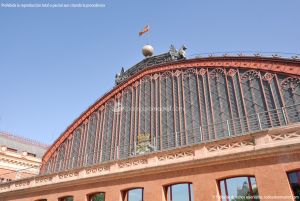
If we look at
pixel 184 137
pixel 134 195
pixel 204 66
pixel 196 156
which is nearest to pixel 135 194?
pixel 134 195

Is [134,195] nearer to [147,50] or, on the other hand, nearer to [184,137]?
[184,137]

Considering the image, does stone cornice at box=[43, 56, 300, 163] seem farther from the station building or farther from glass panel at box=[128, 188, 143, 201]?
glass panel at box=[128, 188, 143, 201]

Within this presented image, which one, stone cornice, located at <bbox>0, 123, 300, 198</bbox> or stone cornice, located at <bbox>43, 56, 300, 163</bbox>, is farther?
stone cornice, located at <bbox>43, 56, 300, 163</bbox>

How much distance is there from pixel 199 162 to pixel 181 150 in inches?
53.1

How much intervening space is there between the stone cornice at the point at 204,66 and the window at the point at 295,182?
10.5 meters

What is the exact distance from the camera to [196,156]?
1359 cm

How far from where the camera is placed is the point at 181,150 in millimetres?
14266

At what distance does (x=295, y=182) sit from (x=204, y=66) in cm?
1516

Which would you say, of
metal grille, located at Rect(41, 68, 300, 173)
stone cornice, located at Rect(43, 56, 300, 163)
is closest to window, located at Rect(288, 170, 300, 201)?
metal grille, located at Rect(41, 68, 300, 173)

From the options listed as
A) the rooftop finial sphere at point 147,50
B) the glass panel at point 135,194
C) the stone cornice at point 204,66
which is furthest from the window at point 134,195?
the rooftop finial sphere at point 147,50

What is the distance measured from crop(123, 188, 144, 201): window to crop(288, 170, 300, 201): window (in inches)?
301

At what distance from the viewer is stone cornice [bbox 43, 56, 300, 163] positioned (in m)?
20.3

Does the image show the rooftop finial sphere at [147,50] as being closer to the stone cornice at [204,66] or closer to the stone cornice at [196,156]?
the stone cornice at [204,66]

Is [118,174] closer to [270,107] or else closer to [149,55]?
[270,107]
